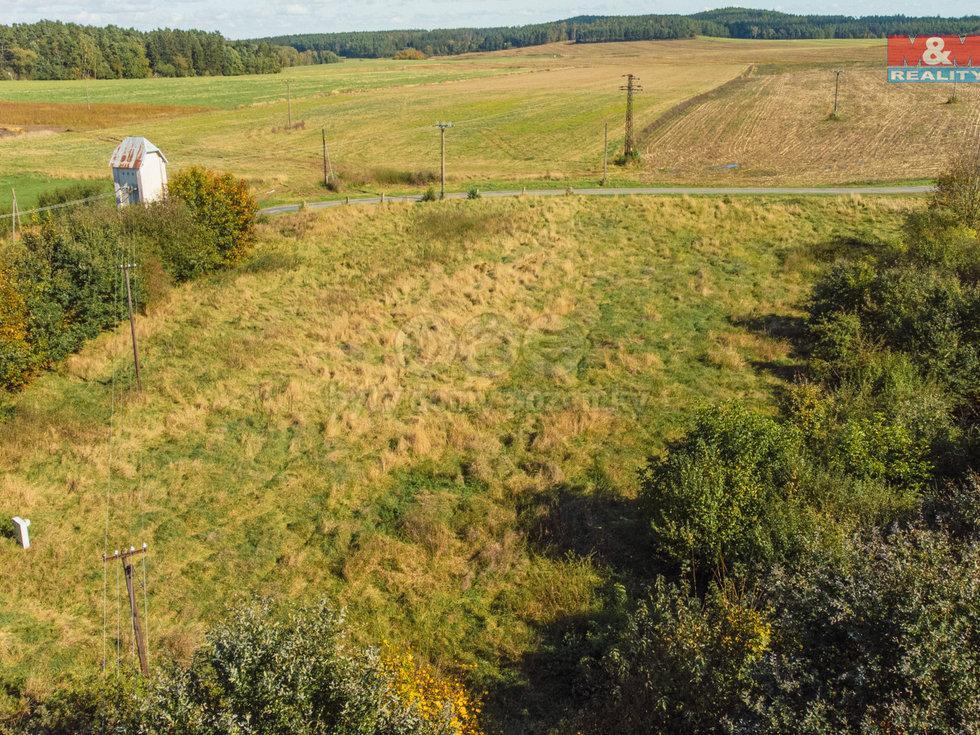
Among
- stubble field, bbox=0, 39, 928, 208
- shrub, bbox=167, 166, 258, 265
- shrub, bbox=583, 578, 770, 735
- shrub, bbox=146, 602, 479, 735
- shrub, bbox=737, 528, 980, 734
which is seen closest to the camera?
shrub, bbox=146, 602, 479, 735

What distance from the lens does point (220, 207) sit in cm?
3741

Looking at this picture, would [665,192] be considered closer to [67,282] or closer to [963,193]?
[963,193]

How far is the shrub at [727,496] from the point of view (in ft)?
47.6

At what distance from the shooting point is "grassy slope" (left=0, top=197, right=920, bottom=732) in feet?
51.2

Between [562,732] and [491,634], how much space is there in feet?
11.2

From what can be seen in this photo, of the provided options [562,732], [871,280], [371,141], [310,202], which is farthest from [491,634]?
[371,141]

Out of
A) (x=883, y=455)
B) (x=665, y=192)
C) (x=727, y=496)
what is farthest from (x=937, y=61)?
(x=727, y=496)

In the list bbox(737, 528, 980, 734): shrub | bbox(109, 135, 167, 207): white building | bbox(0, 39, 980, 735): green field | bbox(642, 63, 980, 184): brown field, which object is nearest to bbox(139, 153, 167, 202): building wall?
bbox(109, 135, 167, 207): white building

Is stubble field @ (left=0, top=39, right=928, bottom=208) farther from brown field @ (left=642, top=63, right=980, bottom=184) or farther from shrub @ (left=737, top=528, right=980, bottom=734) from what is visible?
shrub @ (left=737, top=528, right=980, bottom=734)

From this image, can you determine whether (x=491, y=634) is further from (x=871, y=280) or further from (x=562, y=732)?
(x=871, y=280)

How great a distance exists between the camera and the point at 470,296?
34.6m

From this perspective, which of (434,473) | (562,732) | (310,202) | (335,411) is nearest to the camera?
(562,732)

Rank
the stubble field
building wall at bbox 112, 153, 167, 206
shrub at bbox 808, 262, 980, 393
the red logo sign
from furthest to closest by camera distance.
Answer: the red logo sign → the stubble field → building wall at bbox 112, 153, 167, 206 → shrub at bbox 808, 262, 980, 393

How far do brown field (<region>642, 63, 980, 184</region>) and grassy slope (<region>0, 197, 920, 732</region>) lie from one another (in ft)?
64.4
